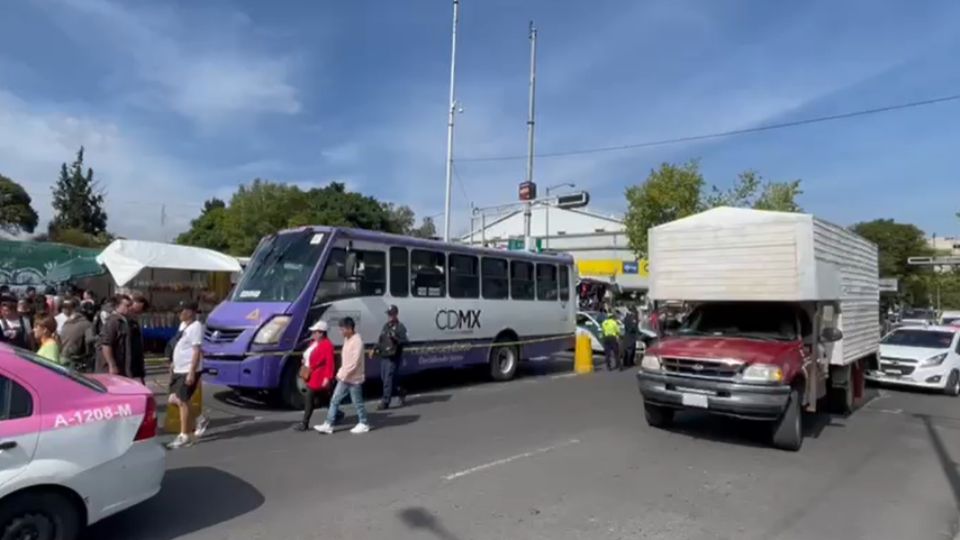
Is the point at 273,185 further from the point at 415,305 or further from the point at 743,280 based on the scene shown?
the point at 743,280

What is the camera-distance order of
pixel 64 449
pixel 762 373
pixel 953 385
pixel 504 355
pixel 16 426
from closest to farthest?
pixel 16 426, pixel 64 449, pixel 762 373, pixel 953 385, pixel 504 355

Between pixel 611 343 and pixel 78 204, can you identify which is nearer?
pixel 611 343

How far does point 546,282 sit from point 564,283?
0.88 metres

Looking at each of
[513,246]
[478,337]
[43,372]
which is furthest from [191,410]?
[513,246]

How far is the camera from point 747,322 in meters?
9.12

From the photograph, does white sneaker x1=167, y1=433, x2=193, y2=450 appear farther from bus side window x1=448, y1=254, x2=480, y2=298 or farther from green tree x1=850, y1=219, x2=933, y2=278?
green tree x1=850, y1=219, x2=933, y2=278

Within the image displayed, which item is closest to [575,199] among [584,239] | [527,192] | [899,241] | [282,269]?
[527,192]

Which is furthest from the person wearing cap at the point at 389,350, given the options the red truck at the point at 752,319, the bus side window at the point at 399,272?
the red truck at the point at 752,319

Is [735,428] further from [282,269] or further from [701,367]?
[282,269]

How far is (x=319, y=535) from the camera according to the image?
5.02 meters

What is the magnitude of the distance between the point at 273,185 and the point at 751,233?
5133cm

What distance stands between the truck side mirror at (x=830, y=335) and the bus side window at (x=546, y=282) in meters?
7.84

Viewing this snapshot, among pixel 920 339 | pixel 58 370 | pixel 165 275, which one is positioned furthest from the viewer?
pixel 165 275

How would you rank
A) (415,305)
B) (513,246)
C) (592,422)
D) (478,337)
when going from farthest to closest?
(513,246) → (478,337) → (415,305) → (592,422)
